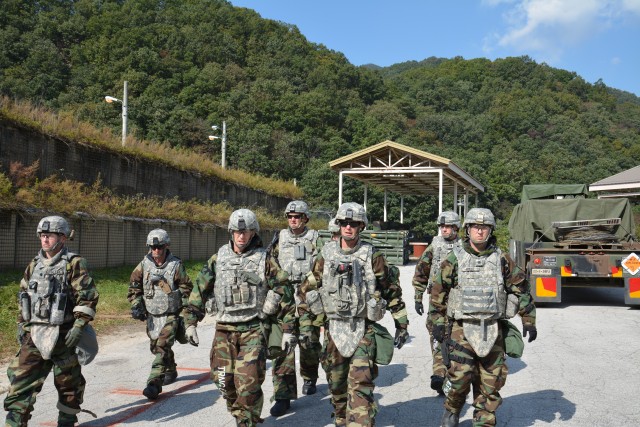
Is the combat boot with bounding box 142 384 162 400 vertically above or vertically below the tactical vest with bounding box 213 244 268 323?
below

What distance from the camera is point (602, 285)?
13336 mm

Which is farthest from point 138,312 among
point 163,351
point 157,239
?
point 157,239

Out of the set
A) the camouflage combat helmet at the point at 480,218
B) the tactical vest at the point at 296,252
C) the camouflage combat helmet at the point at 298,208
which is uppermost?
the camouflage combat helmet at the point at 298,208

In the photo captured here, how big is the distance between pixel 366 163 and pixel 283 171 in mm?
30676

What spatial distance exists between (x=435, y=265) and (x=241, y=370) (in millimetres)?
3574

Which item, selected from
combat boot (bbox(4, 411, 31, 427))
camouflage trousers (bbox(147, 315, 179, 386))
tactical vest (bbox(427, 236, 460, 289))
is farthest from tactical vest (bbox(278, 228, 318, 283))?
combat boot (bbox(4, 411, 31, 427))

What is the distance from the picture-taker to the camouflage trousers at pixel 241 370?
15.4 feet

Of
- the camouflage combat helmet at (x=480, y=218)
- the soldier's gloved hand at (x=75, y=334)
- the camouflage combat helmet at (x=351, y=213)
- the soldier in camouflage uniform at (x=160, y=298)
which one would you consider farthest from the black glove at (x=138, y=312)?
the camouflage combat helmet at (x=480, y=218)

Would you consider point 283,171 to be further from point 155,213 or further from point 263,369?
point 263,369

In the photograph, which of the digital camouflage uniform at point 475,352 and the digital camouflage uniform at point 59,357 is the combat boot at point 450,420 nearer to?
the digital camouflage uniform at point 475,352

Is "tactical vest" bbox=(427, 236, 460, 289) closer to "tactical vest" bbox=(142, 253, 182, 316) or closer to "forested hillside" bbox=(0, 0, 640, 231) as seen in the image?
"tactical vest" bbox=(142, 253, 182, 316)

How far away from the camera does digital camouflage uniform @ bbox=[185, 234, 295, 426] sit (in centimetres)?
472

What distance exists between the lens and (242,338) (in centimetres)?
493

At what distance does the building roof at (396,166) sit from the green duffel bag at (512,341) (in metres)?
18.5
